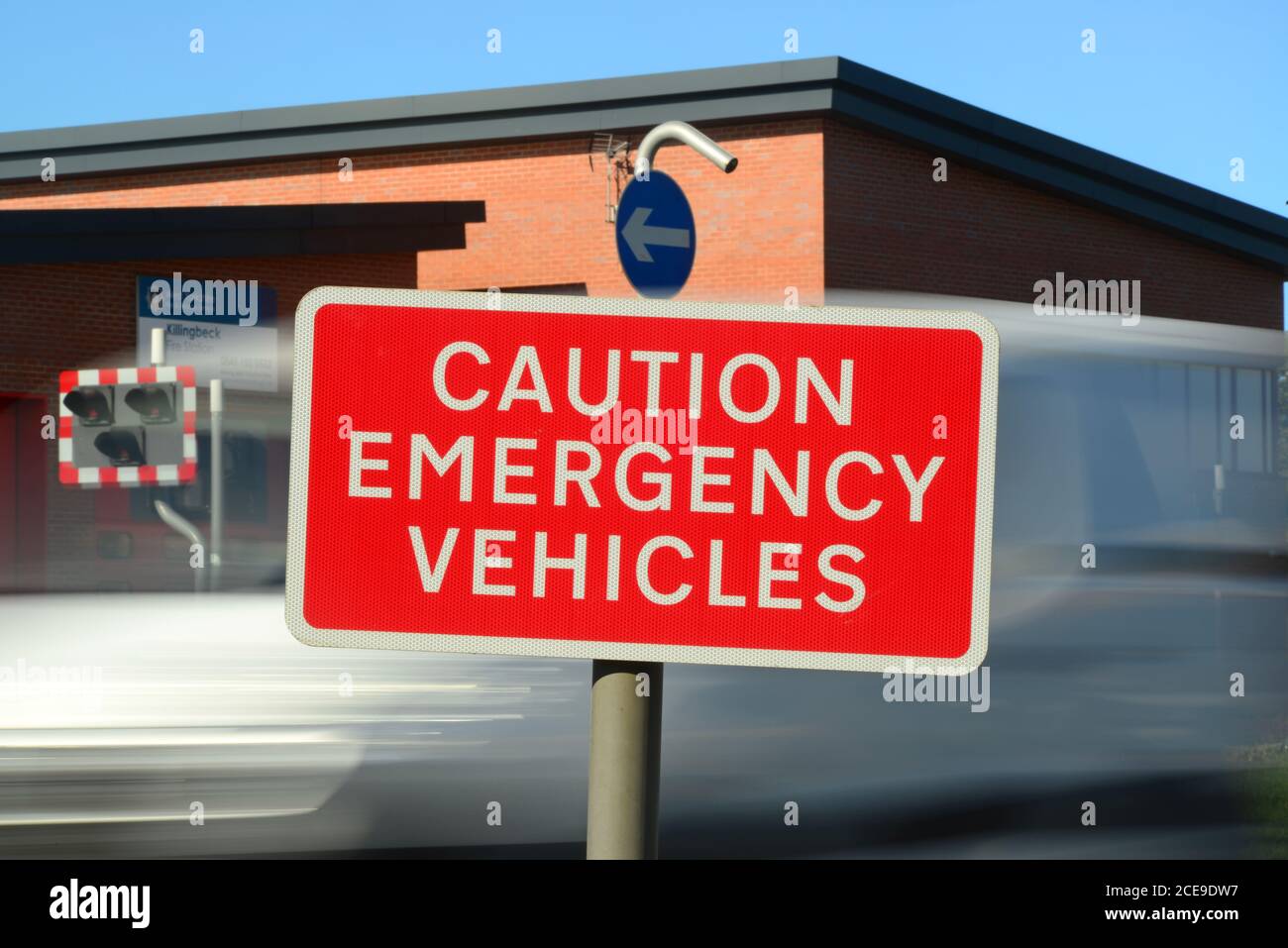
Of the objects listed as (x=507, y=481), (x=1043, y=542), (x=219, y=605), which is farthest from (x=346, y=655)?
(x=507, y=481)

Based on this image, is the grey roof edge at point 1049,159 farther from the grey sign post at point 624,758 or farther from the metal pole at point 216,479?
the grey sign post at point 624,758

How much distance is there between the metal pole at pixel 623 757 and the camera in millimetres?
1947

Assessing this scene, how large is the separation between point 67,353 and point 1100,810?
43.5 feet

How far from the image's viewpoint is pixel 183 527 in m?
5.45

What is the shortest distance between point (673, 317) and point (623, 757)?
540 mm

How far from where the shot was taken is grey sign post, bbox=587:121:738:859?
1947mm

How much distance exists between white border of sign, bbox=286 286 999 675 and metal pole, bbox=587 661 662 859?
5 cm

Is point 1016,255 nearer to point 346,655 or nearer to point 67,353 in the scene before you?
point 67,353

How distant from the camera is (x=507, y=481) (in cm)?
192

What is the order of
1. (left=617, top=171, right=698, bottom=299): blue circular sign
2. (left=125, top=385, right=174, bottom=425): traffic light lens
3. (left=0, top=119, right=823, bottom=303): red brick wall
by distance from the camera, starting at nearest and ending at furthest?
(left=125, top=385, right=174, bottom=425): traffic light lens
(left=617, top=171, right=698, bottom=299): blue circular sign
(left=0, top=119, right=823, bottom=303): red brick wall

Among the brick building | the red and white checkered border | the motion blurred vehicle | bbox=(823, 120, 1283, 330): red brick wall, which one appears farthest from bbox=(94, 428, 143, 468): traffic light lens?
bbox=(823, 120, 1283, 330): red brick wall

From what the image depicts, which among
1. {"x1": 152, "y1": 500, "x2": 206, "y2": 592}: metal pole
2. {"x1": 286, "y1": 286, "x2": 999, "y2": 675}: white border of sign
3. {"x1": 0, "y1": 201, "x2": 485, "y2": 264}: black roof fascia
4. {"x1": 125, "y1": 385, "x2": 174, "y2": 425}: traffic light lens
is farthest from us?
{"x1": 0, "y1": 201, "x2": 485, "y2": 264}: black roof fascia

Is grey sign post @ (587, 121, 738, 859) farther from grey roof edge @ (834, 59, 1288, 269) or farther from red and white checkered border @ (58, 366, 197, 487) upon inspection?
grey roof edge @ (834, 59, 1288, 269)

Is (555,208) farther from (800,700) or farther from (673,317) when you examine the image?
(673,317)
